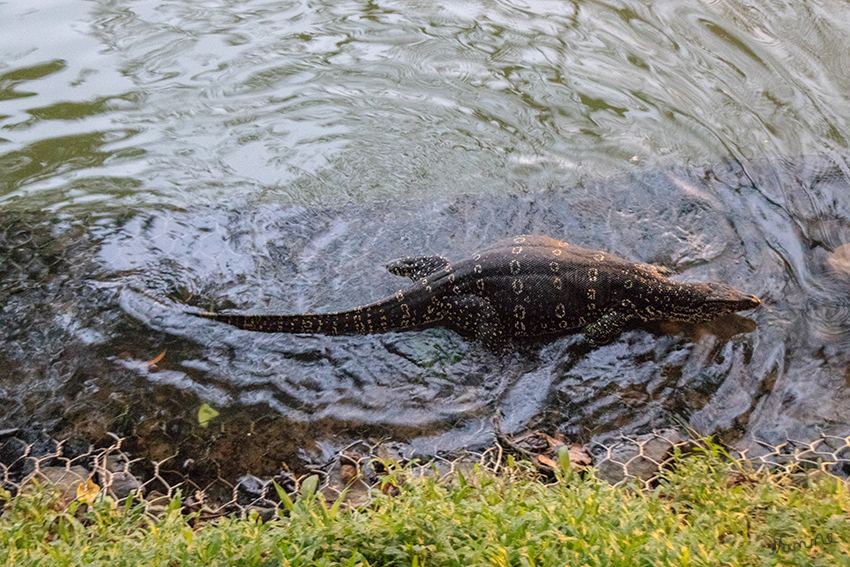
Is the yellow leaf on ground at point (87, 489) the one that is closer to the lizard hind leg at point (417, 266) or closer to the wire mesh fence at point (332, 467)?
the wire mesh fence at point (332, 467)

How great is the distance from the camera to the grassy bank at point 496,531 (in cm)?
310

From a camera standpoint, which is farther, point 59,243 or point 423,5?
point 423,5

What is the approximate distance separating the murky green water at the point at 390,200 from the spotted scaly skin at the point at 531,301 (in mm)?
216

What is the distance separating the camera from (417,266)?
6.63 metres

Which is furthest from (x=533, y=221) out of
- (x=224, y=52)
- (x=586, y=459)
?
(x=224, y=52)

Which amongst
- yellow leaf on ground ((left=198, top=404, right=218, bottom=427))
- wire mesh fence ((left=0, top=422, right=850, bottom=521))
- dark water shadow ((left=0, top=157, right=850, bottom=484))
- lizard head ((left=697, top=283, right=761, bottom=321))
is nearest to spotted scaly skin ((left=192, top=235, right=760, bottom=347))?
lizard head ((left=697, top=283, right=761, bottom=321))

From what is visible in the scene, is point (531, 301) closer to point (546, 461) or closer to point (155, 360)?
point (546, 461)

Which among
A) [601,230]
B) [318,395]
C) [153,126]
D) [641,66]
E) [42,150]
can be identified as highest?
[641,66]

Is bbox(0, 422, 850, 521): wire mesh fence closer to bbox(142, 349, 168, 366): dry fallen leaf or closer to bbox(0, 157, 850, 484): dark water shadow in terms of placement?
bbox(0, 157, 850, 484): dark water shadow

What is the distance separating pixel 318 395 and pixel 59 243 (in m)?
3.98

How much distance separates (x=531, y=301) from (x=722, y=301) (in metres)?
1.92

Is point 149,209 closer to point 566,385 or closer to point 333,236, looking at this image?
point 333,236

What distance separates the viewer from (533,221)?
7.46 meters

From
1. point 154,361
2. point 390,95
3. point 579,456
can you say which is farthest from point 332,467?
point 390,95
